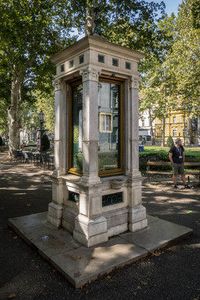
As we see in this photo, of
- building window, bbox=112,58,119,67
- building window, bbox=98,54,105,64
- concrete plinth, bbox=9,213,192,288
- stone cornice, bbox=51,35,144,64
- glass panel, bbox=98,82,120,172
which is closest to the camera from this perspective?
concrete plinth, bbox=9,213,192,288

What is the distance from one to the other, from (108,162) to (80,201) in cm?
112

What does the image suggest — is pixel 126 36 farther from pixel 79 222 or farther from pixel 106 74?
pixel 79 222

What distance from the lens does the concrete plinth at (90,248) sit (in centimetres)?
407

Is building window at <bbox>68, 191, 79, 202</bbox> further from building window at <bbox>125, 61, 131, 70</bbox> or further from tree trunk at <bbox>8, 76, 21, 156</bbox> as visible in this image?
tree trunk at <bbox>8, 76, 21, 156</bbox>

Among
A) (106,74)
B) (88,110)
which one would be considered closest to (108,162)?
(88,110)

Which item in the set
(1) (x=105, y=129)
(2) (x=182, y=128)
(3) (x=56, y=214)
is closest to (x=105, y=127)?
(1) (x=105, y=129)

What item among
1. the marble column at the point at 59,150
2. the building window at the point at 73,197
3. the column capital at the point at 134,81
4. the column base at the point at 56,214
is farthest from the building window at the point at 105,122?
the column base at the point at 56,214

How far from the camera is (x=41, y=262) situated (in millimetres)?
4488

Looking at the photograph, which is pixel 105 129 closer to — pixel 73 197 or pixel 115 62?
pixel 115 62

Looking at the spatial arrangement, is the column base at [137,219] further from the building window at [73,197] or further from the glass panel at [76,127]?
the glass panel at [76,127]

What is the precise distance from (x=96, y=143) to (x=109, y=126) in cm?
76

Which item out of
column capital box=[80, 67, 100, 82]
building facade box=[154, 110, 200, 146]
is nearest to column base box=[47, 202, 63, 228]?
column capital box=[80, 67, 100, 82]

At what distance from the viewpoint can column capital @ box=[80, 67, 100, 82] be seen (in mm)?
4893

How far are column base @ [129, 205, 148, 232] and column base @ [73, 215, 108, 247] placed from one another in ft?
2.48
